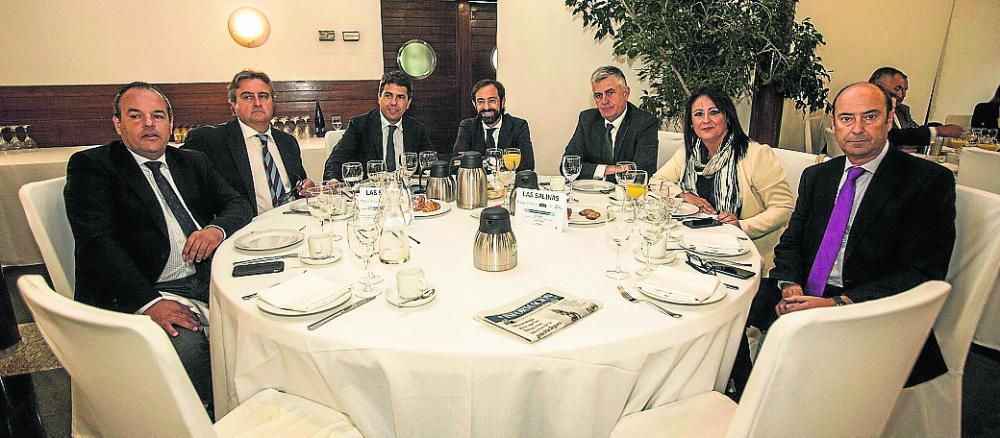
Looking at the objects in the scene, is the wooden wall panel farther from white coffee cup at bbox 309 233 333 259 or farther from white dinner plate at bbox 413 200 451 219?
white coffee cup at bbox 309 233 333 259

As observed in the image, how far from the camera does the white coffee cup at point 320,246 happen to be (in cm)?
186

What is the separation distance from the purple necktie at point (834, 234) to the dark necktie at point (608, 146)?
179 centimetres

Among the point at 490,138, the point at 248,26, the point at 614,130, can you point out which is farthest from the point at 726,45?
the point at 248,26

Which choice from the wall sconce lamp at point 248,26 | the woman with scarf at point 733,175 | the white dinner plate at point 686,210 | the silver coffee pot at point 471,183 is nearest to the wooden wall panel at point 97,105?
the wall sconce lamp at point 248,26

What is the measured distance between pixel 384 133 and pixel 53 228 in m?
2.07

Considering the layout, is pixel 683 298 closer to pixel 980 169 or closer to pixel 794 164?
pixel 794 164

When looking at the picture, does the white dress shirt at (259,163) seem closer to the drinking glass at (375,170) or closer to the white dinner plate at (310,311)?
the drinking glass at (375,170)

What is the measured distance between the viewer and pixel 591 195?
289 centimetres

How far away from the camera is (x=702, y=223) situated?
2314 mm

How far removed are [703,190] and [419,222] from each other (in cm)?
150

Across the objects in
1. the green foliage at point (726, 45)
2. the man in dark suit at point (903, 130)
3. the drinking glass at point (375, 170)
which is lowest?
the drinking glass at point (375, 170)

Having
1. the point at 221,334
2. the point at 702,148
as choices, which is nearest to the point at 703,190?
the point at 702,148

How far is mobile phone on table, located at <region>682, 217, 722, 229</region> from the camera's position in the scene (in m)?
2.29

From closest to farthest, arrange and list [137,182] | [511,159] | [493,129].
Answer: [137,182] → [511,159] → [493,129]
